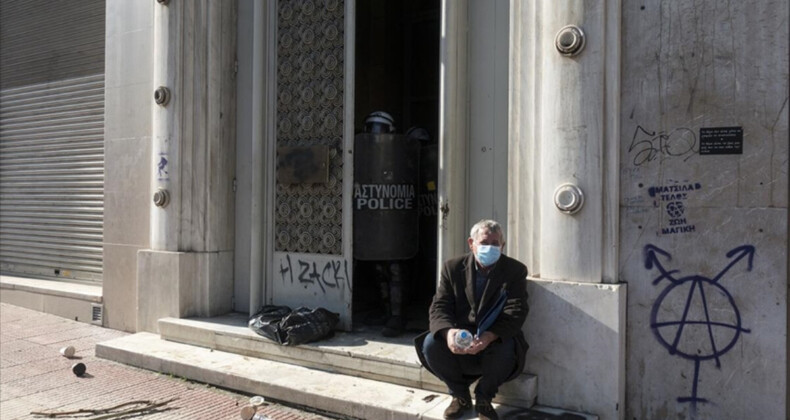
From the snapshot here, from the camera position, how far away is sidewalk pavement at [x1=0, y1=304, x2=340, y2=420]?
464 cm

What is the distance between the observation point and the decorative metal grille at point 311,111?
5727 millimetres

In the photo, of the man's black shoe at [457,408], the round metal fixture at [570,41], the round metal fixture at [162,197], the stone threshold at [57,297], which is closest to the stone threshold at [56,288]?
the stone threshold at [57,297]

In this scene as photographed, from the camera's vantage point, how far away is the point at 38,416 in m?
4.54

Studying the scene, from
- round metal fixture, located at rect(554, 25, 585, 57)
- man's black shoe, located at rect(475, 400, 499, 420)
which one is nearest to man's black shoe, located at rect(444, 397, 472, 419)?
Result: man's black shoe, located at rect(475, 400, 499, 420)

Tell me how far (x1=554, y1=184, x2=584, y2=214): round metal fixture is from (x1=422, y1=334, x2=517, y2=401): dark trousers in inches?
38.4

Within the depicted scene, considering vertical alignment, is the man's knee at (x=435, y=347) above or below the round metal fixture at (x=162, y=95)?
below

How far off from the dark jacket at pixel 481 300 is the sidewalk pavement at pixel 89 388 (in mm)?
1338

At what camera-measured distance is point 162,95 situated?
6.38 m

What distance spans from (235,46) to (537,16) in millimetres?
3573

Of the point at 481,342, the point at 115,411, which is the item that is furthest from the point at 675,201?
the point at 115,411

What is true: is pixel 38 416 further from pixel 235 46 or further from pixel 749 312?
pixel 749 312

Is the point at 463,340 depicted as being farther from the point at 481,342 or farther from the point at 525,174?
the point at 525,174

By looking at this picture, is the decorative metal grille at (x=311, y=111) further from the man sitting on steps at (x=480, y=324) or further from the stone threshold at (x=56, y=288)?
the stone threshold at (x=56, y=288)

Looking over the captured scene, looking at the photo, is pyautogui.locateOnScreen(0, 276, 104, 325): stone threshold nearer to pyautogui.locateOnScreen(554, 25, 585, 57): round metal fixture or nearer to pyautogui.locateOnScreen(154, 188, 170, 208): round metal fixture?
pyautogui.locateOnScreen(154, 188, 170, 208): round metal fixture
